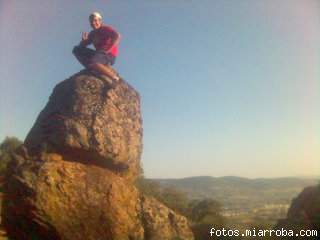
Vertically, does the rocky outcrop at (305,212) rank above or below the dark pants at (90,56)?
below

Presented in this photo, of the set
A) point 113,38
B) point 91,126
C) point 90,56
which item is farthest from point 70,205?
point 113,38

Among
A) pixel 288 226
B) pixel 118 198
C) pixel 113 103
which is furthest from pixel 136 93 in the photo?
pixel 288 226

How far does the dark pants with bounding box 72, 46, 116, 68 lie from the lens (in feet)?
45.1

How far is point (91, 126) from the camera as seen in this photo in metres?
12.3

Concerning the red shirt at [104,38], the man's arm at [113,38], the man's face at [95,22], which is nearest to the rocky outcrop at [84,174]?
the red shirt at [104,38]

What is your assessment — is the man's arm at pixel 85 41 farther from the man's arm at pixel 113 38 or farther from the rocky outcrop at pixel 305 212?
the rocky outcrop at pixel 305 212

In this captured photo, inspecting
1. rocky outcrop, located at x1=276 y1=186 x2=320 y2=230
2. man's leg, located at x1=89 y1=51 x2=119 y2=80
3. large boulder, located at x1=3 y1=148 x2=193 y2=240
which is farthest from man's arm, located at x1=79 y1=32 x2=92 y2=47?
rocky outcrop, located at x1=276 y1=186 x2=320 y2=230

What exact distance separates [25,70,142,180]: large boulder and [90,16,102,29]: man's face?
6.69 ft

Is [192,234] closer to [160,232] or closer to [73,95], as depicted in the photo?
[160,232]

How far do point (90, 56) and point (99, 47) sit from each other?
1.88 feet

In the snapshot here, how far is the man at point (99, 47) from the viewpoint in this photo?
1359 cm

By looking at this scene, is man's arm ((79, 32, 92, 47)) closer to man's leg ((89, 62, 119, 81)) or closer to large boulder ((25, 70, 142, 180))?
man's leg ((89, 62, 119, 81))

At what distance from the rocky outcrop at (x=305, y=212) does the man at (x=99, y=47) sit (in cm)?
1055

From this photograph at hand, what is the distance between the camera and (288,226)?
14391 millimetres
